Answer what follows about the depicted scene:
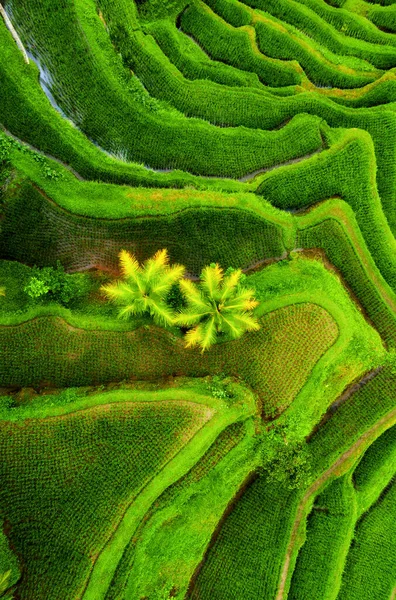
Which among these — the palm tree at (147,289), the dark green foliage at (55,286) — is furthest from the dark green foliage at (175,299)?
the dark green foliage at (55,286)

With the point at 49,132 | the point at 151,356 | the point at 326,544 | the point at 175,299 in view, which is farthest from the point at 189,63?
the point at 326,544

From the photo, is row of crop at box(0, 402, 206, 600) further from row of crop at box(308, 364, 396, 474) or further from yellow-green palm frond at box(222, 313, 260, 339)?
row of crop at box(308, 364, 396, 474)

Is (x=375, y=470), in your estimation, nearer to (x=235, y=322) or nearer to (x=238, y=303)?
(x=235, y=322)

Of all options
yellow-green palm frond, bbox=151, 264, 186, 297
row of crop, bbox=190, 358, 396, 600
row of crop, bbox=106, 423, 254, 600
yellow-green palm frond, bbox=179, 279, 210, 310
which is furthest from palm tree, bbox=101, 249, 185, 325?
row of crop, bbox=190, 358, 396, 600

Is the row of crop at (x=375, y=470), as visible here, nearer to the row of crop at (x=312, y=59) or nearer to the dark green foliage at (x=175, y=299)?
the dark green foliage at (x=175, y=299)

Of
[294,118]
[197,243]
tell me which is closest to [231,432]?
[197,243]

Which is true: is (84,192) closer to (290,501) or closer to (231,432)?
(231,432)
